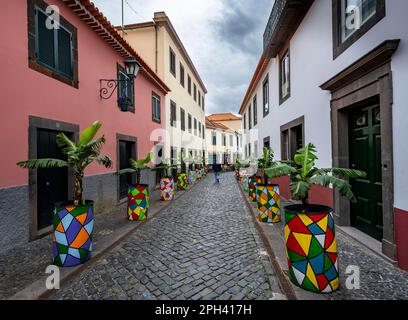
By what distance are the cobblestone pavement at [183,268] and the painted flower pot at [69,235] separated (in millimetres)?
348

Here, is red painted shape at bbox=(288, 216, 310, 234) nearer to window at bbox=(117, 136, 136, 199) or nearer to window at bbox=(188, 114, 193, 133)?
window at bbox=(117, 136, 136, 199)

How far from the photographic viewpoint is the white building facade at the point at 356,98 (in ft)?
11.1

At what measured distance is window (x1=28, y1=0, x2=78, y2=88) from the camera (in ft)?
15.2

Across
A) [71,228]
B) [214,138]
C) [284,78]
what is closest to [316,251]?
[71,228]

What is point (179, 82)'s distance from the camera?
681 inches

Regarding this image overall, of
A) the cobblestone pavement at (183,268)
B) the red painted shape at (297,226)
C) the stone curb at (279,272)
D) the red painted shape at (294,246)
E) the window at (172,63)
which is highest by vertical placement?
the window at (172,63)

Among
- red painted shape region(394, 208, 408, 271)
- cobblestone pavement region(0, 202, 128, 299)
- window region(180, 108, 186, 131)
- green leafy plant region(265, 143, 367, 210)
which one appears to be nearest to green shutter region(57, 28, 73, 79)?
cobblestone pavement region(0, 202, 128, 299)

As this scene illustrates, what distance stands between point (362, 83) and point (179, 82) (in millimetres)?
14728

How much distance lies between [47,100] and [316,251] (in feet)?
19.6

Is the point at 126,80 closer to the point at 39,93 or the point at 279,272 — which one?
the point at 39,93

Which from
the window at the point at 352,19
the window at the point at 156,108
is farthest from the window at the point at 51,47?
the window at the point at 352,19

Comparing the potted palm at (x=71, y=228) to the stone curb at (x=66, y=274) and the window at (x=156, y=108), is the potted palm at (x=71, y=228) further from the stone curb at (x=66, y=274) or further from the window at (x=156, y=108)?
the window at (x=156, y=108)

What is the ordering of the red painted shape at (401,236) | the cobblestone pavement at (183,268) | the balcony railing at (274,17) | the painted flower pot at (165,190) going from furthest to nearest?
the painted flower pot at (165,190)
the balcony railing at (274,17)
the red painted shape at (401,236)
the cobblestone pavement at (183,268)
